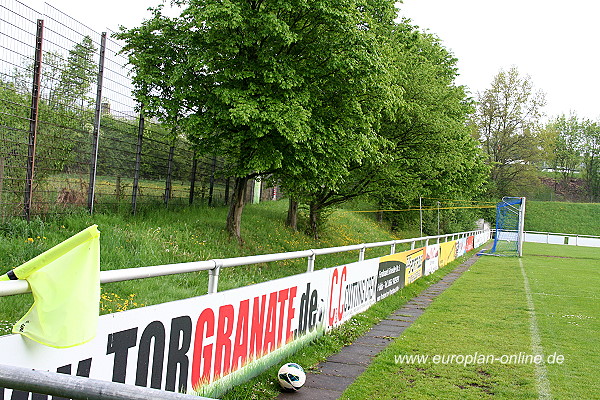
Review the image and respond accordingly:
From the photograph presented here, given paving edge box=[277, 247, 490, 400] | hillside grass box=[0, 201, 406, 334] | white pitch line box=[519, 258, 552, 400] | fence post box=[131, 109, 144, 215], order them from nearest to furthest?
paving edge box=[277, 247, 490, 400] → white pitch line box=[519, 258, 552, 400] → hillside grass box=[0, 201, 406, 334] → fence post box=[131, 109, 144, 215]

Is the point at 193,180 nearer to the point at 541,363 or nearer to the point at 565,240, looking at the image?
the point at 541,363

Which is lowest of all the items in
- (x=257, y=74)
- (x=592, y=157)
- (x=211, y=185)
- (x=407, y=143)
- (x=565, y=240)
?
(x=565, y=240)

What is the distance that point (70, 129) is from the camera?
12547 mm

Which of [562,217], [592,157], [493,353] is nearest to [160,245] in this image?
[493,353]

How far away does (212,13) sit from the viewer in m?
12.8

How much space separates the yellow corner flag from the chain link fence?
8633mm

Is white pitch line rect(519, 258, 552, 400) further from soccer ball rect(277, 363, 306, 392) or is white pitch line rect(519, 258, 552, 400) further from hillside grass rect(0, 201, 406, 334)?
hillside grass rect(0, 201, 406, 334)

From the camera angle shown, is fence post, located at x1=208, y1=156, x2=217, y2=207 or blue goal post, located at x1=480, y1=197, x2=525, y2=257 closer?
fence post, located at x1=208, y1=156, x2=217, y2=207

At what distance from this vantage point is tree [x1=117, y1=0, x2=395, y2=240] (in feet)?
44.6

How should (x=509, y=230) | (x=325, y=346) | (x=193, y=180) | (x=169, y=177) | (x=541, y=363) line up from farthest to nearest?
(x=509, y=230) → (x=193, y=180) → (x=169, y=177) → (x=325, y=346) → (x=541, y=363)

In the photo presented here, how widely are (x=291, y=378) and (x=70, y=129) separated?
360 inches

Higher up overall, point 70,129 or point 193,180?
point 70,129

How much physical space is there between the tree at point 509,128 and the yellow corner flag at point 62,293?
7127 cm

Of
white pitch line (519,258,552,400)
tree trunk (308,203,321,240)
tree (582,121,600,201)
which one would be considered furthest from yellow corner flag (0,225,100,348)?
tree (582,121,600,201)
